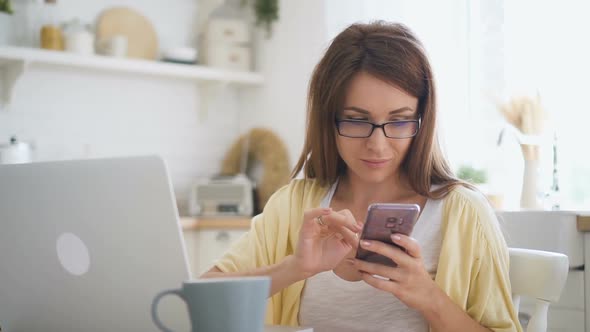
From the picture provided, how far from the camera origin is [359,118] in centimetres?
134

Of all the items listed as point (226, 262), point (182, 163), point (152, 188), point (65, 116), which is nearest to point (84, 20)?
point (65, 116)

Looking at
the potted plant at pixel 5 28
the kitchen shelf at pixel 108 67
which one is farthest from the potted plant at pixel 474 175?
the potted plant at pixel 5 28

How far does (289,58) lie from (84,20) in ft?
3.61

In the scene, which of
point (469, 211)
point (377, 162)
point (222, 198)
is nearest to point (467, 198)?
point (469, 211)

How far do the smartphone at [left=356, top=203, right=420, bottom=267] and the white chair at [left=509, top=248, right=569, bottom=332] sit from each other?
29 cm

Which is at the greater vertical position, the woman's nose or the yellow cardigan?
the woman's nose

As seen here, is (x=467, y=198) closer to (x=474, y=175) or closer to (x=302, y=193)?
(x=302, y=193)

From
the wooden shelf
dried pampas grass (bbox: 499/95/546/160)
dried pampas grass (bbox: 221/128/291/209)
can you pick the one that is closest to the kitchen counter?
the wooden shelf

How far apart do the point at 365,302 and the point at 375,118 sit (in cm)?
36

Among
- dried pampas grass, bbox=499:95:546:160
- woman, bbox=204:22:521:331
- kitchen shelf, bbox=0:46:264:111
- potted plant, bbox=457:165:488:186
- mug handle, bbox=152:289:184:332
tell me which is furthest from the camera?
kitchen shelf, bbox=0:46:264:111

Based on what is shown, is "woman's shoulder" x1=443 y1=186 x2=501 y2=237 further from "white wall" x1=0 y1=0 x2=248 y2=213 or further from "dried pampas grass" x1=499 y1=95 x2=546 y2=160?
"white wall" x1=0 y1=0 x2=248 y2=213

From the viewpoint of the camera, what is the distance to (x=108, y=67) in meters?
3.51

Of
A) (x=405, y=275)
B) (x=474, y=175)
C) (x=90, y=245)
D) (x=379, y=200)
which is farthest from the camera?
(x=474, y=175)

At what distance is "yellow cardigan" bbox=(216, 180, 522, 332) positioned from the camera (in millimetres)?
1235
